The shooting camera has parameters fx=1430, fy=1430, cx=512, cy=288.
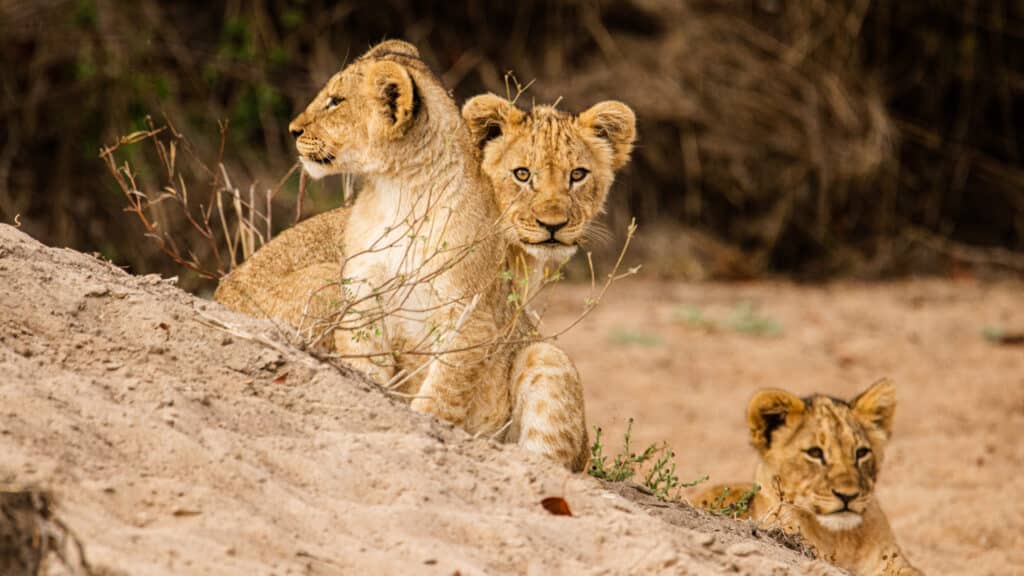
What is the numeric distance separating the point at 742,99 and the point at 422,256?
9286 mm

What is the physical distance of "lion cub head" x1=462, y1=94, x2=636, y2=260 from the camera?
5.42m

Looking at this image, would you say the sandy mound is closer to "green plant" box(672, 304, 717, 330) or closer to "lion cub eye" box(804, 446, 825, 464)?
"lion cub eye" box(804, 446, 825, 464)

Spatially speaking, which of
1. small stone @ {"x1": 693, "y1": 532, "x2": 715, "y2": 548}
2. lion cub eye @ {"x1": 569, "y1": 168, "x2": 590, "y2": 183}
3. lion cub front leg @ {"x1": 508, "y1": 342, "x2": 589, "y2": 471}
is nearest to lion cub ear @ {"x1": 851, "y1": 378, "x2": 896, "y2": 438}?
lion cub eye @ {"x1": 569, "y1": 168, "x2": 590, "y2": 183}

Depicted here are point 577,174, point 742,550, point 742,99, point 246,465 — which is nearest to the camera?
point 246,465

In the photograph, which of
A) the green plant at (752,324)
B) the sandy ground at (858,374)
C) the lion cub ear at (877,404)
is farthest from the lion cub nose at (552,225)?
the green plant at (752,324)

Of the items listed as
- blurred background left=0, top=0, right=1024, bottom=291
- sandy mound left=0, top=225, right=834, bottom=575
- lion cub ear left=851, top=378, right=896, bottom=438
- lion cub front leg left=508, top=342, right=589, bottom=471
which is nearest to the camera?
sandy mound left=0, top=225, right=834, bottom=575

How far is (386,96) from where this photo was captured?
17.5 ft

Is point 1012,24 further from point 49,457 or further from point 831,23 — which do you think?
point 49,457

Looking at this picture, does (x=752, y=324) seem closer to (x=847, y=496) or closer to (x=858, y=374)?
(x=858, y=374)

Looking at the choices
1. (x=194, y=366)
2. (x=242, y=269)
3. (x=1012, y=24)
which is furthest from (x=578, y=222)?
(x=1012, y=24)

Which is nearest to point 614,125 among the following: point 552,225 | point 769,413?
point 552,225

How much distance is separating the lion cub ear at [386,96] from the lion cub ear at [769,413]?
2183 millimetres

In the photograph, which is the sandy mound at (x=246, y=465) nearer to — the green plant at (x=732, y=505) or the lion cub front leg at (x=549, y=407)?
the lion cub front leg at (x=549, y=407)

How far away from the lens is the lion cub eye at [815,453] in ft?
20.5
